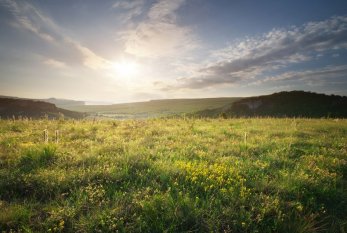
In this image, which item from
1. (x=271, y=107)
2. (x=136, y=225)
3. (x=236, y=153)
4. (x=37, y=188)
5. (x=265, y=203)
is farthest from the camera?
(x=271, y=107)

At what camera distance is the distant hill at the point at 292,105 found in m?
50.8

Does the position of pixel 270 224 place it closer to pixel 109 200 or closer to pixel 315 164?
pixel 109 200

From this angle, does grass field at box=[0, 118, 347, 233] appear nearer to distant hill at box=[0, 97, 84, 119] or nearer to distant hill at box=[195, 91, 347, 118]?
distant hill at box=[195, 91, 347, 118]

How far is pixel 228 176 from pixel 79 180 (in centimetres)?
331

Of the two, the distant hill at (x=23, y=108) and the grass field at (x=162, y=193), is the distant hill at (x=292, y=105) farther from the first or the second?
the distant hill at (x=23, y=108)

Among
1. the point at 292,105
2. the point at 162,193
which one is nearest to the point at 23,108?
the point at 292,105

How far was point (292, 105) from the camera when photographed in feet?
186

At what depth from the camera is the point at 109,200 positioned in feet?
13.4

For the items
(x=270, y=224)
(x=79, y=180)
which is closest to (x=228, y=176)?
(x=270, y=224)

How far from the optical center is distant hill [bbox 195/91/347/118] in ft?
167

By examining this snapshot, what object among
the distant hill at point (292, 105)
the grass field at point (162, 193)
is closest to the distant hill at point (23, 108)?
the distant hill at point (292, 105)

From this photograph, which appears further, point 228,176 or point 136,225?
point 228,176

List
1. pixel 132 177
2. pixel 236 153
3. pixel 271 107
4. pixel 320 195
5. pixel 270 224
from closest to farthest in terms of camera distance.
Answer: pixel 270 224, pixel 320 195, pixel 132 177, pixel 236 153, pixel 271 107

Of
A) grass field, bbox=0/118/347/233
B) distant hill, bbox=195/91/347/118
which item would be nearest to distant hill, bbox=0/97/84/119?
distant hill, bbox=195/91/347/118
